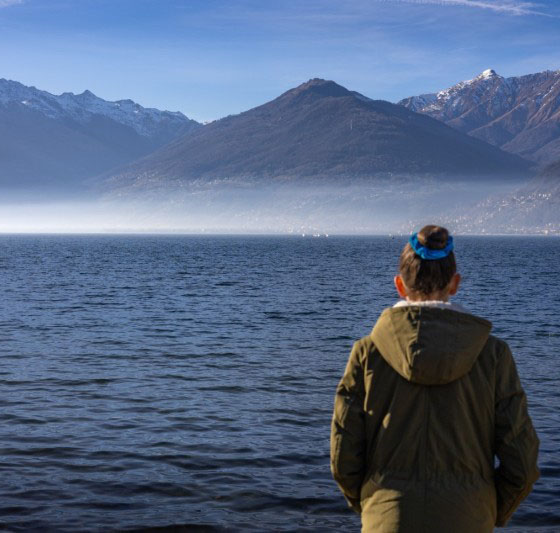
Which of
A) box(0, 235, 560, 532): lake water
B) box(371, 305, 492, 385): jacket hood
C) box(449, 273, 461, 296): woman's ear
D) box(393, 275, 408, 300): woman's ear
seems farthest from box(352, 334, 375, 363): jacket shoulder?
box(0, 235, 560, 532): lake water

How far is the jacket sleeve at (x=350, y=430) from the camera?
443cm

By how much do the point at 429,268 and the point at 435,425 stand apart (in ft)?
2.71

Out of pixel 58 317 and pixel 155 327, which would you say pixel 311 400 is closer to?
pixel 155 327

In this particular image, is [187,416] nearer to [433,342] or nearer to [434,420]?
[434,420]

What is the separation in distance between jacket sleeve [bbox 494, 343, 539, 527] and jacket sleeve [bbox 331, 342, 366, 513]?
72cm

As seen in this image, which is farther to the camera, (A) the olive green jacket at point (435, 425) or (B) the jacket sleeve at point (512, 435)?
(B) the jacket sleeve at point (512, 435)

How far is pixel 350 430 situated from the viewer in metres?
4.49

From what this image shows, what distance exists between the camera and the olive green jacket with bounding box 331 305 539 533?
13.8ft

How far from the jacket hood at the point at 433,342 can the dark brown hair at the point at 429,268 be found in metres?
0.19

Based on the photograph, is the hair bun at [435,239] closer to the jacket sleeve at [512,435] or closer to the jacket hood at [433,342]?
the jacket hood at [433,342]

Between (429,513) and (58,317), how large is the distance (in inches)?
1359

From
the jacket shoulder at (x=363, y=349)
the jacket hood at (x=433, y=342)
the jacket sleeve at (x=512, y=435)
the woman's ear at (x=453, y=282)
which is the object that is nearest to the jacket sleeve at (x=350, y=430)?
the jacket shoulder at (x=363, y=349)

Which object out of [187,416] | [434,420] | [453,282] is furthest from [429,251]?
[187,416]

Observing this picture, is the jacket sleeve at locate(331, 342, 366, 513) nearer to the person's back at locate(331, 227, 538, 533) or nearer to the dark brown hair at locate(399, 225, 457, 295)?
the person's back at locate(331, 227, 538, 533)
